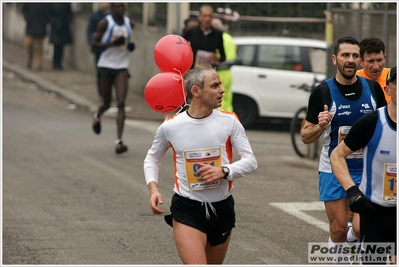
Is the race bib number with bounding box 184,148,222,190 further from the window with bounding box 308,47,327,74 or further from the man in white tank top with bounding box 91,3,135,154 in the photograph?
the window with bounding box 308,47,327,74

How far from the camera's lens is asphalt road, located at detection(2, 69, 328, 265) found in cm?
784

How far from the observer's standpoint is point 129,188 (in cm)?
1085

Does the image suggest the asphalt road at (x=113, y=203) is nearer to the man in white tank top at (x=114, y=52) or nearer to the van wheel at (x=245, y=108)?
the van wheel at (x=245, y=108)

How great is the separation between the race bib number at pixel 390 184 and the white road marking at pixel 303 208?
12.2 feet

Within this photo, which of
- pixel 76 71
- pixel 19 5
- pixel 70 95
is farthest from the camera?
pixel 19 5

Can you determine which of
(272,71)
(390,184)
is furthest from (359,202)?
(272,71)

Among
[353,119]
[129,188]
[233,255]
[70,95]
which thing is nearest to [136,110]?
[70,95]

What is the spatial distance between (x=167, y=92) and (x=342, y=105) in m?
1.28

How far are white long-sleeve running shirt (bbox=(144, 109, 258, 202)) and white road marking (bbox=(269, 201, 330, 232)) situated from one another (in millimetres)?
3413

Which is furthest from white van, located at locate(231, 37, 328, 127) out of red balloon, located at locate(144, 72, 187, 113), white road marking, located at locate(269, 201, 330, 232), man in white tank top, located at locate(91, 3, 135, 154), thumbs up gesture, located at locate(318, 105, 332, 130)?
thumbs up gesture, located at locate(318, 105, 332, 130)

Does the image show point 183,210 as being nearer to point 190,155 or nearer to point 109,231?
point 190,155

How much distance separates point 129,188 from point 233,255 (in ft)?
10.8

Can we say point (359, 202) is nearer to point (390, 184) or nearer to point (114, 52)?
point (390, 184)

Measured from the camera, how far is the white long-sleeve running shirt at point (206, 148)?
18.8 feet
